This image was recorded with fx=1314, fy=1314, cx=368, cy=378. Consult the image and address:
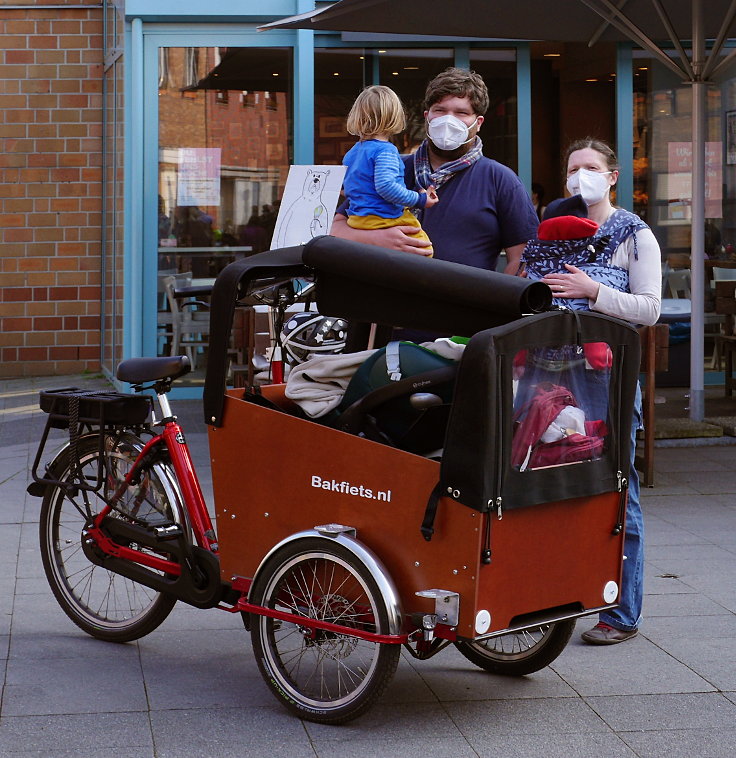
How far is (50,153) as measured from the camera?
490 inches

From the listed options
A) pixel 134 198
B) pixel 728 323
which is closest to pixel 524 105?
pixel 728 323

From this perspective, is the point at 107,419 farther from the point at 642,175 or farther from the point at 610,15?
the point at 642,175

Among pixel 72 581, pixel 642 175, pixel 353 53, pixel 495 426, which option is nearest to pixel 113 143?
pixel 353 53

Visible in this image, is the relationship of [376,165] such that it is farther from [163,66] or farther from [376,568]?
[163,66]

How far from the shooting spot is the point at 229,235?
10.8 meters

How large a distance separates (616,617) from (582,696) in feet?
2.09

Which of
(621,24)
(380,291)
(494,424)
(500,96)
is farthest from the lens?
(500,96)

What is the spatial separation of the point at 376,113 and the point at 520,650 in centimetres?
226

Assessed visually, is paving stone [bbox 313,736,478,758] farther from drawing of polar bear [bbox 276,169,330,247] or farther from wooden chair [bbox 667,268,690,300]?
wooden chair [bbox 667,268,690,300]

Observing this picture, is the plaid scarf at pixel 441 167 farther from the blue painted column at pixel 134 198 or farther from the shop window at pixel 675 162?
the shop window at pixel 675 162

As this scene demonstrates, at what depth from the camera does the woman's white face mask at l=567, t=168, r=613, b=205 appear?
14.9 feet

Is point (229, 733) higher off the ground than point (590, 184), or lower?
lower

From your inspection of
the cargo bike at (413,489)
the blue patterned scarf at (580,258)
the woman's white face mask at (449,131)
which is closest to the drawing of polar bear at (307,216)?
the woman's white face mask at (449,131)

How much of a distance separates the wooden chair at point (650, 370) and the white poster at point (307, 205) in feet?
7.27
